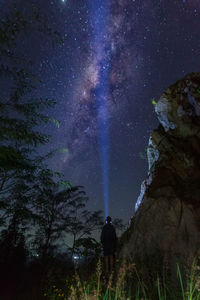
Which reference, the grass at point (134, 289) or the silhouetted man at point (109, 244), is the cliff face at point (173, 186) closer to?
the silhouetted man at point (109, 244)

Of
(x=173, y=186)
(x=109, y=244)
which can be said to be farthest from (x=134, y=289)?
(x=173, y=186)

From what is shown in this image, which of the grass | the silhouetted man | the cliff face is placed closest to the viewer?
the grass

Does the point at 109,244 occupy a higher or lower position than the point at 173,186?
lower

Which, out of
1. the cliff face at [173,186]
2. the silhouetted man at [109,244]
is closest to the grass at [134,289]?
the cliff face at [173,186]

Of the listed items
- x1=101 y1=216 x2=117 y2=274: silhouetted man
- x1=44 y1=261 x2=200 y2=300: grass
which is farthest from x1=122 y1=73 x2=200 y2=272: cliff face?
x1=44 y1=261 x2=200 y2=300: grass

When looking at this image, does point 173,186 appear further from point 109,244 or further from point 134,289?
point 134,289

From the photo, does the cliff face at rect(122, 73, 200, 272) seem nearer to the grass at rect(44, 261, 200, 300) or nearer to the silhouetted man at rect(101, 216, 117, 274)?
the silhouetted man at rect(101, 216, 117, 274)

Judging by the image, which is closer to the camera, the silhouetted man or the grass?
the grass

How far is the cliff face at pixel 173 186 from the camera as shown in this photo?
7.45 meters

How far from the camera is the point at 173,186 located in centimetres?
916

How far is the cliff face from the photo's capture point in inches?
293

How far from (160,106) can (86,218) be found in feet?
52.9

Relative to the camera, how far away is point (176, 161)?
992cm

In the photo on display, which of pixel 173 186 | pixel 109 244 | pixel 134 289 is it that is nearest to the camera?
pixel 134 289
